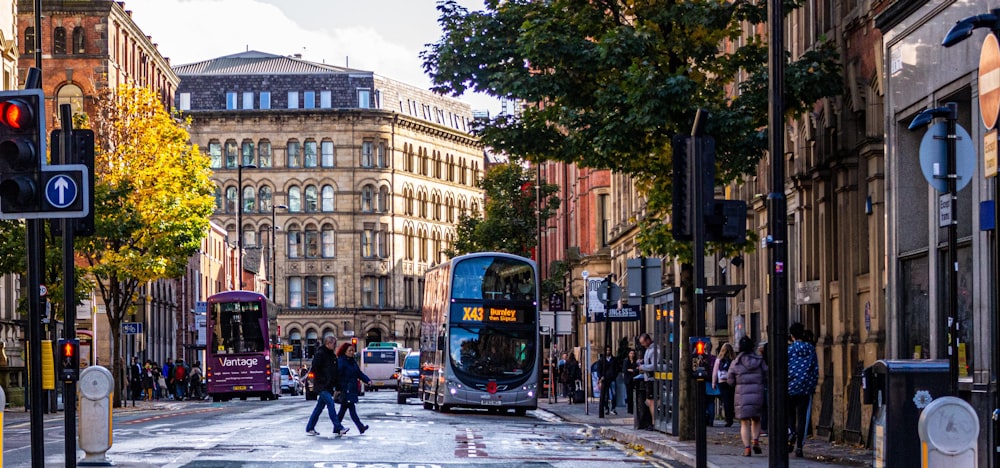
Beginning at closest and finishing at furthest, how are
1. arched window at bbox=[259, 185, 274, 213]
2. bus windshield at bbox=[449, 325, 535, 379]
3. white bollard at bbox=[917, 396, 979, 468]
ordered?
1. white bollard at bbox=[917, 396, 979, 468]
2. bus windshield at bbox=[449, 325, 535, 379]
3. arched window at bbox=[259, 185, 274, 213]

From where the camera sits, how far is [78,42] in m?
74.4

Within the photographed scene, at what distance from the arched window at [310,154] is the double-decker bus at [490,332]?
3548 inches

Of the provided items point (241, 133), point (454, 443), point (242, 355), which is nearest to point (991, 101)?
point (454, 443)

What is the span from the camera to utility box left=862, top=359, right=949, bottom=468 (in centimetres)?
1338

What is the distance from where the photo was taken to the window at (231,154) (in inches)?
5172

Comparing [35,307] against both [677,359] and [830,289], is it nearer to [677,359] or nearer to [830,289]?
[677,359]

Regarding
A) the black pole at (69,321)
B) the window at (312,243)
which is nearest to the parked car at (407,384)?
the black pole at (69,321)

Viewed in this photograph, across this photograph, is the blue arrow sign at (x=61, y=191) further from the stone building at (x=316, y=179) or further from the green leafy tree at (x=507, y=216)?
the stone building at (x=316, y=179)

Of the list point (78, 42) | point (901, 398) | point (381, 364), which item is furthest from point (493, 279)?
point (381, 364)

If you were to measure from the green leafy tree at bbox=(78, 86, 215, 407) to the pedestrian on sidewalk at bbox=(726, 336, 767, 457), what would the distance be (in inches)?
1187

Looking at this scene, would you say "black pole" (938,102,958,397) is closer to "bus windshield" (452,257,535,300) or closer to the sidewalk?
the sidewalk

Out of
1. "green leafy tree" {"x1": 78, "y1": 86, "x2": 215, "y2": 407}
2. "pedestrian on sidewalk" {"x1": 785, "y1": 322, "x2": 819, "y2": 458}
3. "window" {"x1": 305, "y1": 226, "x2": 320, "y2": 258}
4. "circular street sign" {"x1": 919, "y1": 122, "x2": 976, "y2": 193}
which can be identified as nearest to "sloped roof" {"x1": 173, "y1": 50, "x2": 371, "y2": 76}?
"window" {"x1": 305, "y1": 226, "x2": 320, "y2": 258}

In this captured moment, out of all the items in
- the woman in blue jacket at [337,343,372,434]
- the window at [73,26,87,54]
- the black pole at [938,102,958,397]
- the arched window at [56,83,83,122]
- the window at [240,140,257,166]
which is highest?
the window at [73,26,87,54]

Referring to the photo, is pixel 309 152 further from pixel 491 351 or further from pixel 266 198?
pixel 491 351
